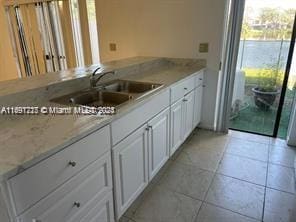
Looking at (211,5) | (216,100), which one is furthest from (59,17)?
(216,100)

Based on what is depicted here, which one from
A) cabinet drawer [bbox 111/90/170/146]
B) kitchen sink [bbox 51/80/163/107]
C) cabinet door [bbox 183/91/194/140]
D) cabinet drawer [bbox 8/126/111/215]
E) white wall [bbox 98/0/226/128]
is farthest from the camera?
white wall [bbox 98/0/226/128]

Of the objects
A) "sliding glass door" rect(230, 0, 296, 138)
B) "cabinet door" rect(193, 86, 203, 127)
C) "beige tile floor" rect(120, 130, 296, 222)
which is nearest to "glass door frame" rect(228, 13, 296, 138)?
"sliding glass door" rect(230, 0, 296, 138)

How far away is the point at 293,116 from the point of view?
262cm

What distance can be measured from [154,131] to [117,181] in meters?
0.55

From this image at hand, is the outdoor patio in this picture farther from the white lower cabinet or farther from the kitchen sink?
the kitchen sink

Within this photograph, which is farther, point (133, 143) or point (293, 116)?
point (293, 116)

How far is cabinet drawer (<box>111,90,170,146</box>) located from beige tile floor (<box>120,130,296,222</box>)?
714 mm

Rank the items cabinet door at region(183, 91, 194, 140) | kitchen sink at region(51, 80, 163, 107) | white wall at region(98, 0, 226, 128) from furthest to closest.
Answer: white wall at region(98, 0, 226, 128) < cabinet door at region(183, 91, 194, 140) < kitchen sink at region(51, 80, 163, 107)

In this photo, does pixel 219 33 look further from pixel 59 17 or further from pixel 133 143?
pixel 59 17

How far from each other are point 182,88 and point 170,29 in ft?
3.53

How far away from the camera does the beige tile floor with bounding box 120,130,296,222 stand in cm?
172

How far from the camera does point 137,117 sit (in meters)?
1.55

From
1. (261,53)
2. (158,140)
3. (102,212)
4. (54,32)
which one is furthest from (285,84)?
(54,32)

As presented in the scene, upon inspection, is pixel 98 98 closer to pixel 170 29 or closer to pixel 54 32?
pixel 170 29
